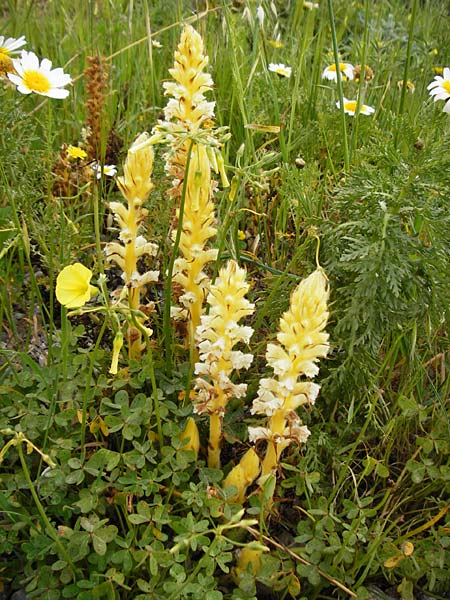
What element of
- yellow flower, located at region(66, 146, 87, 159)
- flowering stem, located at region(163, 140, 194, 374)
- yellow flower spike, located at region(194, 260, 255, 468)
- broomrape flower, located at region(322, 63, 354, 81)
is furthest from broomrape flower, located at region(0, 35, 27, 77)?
broomrape flower, located at region(322, 63, 354, 81)

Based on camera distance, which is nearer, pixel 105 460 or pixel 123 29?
pixel 105 460

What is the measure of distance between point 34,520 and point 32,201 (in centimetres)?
98

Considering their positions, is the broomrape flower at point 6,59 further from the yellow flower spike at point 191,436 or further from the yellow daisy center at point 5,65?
the yellow flower spike at point 191,436

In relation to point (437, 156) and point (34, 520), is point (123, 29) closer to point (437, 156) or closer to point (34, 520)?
point (437, 156)

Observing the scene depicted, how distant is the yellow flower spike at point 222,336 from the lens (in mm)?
1331

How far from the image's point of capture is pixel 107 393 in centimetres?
170

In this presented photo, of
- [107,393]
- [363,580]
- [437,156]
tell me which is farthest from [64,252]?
[363,580]

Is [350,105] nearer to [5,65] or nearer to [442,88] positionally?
[442,88]

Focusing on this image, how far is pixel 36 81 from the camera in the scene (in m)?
1.97

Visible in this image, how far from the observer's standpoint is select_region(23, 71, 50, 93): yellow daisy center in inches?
76.0

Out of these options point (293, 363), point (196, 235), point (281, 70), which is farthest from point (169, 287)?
point (281, 70)

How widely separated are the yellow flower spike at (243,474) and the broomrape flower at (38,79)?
43.5 inches

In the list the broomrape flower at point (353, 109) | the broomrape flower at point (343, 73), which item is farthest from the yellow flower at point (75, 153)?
the broomrape flower at point (343, 73)

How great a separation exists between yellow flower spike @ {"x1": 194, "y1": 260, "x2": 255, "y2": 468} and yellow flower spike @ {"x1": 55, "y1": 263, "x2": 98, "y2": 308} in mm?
232
